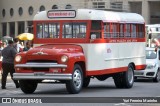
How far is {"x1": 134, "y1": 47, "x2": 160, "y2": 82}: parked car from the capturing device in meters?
26.0

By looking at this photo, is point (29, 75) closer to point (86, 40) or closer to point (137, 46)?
point (86, 40)

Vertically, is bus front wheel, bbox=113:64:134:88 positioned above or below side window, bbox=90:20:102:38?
below

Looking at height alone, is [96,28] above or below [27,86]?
above

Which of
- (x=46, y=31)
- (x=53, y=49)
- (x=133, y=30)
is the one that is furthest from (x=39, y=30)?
(x=133, y=30)

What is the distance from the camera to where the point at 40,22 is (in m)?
19.2

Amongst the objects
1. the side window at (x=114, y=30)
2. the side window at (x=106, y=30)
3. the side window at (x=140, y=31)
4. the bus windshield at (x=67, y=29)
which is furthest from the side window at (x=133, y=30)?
the bus windshield at (x=67, y=29)

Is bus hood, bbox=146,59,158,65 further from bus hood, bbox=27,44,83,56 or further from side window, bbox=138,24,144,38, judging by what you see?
bus hood, bbox=27,44,83,56

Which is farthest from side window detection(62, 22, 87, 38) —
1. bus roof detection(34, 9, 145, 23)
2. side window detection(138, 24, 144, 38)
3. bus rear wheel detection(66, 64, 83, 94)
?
Answer: side window detection(138, 24, 144, 38)

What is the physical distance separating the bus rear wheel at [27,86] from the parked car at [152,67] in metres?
8.28

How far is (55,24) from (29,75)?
231cm

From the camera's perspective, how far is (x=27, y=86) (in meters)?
18.2

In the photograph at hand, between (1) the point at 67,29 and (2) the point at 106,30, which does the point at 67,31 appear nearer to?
(1) the point at 67,29

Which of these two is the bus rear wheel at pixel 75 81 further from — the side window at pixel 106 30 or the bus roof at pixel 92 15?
the side window at pixel 106 30

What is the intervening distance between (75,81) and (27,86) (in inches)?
66.0
